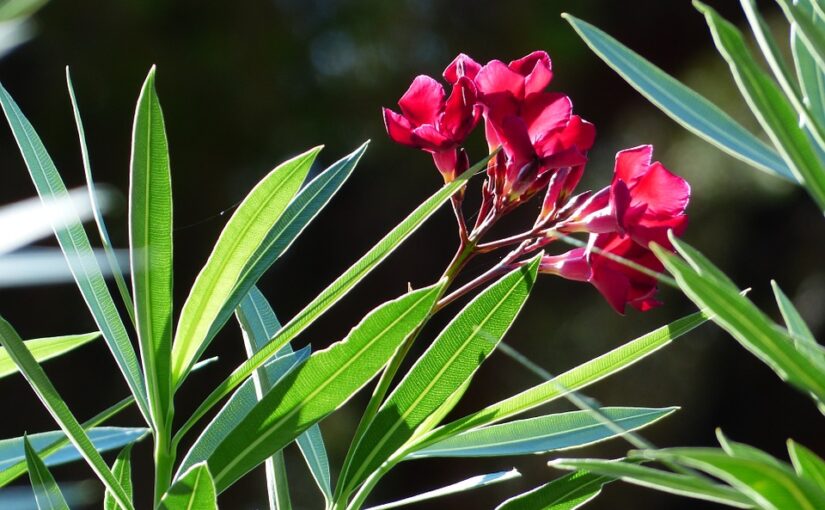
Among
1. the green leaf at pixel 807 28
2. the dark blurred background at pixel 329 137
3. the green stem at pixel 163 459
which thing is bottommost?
the dark blurred background at pixel 329 137

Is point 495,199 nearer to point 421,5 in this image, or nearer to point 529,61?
point 529,61

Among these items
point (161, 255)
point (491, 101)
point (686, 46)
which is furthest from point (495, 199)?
point (686, 46)

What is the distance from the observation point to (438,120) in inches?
18.4

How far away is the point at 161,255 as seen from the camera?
15.1 inches

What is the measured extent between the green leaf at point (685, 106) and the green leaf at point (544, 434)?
0.41ft

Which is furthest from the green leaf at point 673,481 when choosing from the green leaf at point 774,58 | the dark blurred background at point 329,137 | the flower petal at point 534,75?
the dark blurred background at point 329,137

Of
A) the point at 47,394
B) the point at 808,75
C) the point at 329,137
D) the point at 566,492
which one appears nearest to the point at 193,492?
the point at 47,394

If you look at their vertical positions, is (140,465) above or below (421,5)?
below

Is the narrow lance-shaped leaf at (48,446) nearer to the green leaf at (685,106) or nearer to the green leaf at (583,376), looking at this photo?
the green leaf at (583,376)

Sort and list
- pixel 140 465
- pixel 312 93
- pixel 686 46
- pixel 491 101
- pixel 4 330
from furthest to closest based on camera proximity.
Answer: pixel 686 46 < pixel 312 93 < pixel 140 465 < pixel 491 101 < pixel 4 330

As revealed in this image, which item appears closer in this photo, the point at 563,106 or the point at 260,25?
the point at 563,106

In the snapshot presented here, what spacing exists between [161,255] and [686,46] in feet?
9.60

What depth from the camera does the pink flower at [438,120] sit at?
1.49 feet

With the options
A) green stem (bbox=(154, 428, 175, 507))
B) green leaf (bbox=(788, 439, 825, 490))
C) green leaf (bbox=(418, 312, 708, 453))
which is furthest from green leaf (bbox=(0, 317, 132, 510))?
green leaf (bbox=(788, 439, 825, 490))
